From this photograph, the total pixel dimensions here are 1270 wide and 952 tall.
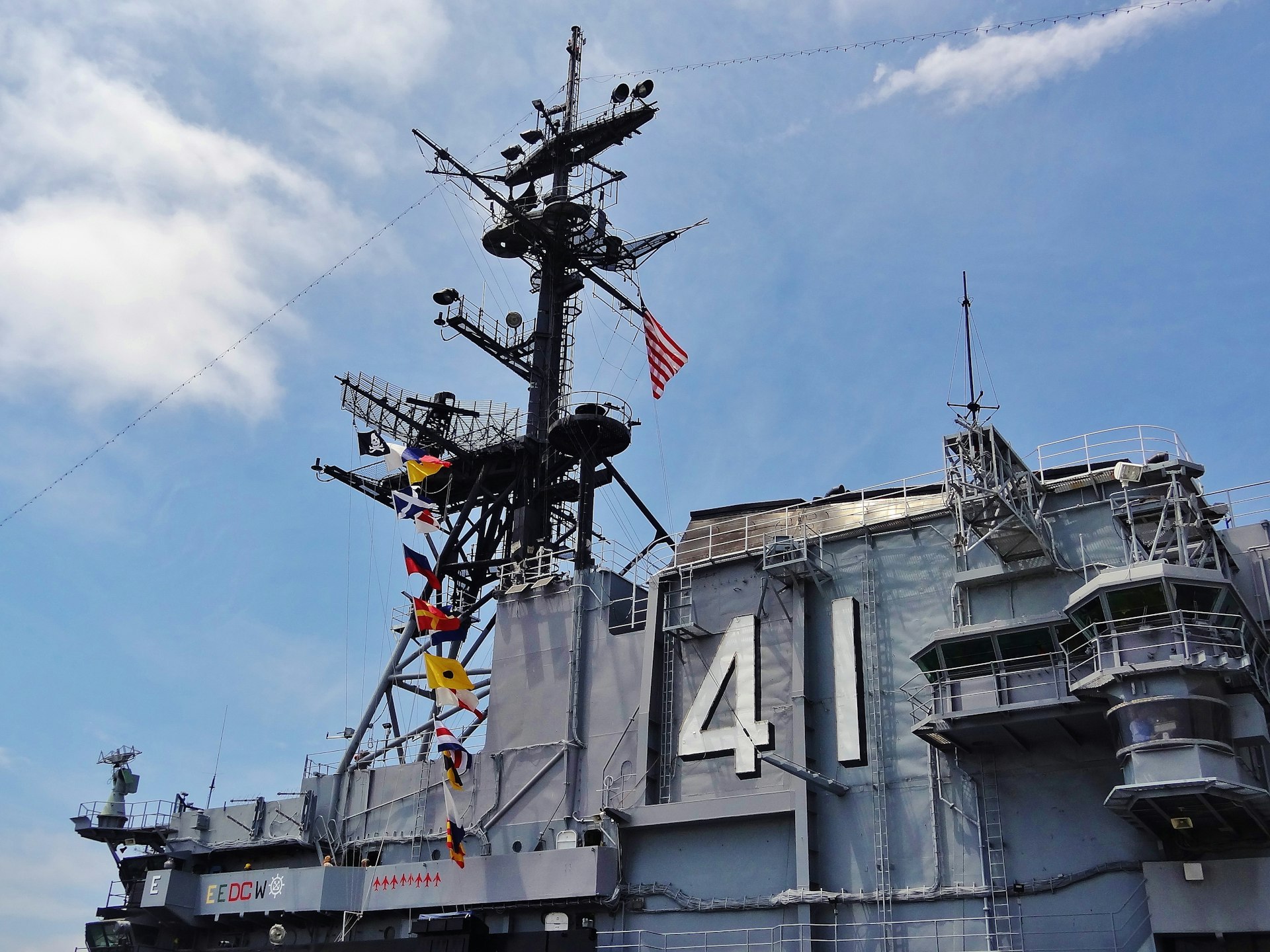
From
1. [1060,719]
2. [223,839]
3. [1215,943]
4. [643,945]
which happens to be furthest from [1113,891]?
[223,839]

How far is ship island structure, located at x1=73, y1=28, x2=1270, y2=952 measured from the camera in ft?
59.6

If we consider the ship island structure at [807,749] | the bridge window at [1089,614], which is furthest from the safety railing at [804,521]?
the bridge window at [1089,614]

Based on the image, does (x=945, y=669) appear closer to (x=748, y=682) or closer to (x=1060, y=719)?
(x=1060, y=719)

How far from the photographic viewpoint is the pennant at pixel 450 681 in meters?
25.7

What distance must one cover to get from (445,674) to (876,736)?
967 centimetres

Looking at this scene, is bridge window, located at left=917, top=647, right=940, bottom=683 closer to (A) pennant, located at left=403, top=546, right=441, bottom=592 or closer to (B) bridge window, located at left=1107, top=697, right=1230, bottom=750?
(B) bridge window, located at left=1107, top=697, right=1230, bottom=750

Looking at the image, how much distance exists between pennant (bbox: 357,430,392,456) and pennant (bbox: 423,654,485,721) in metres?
10.2

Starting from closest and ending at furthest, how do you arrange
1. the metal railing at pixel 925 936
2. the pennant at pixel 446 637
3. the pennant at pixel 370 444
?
the metal railing at pixel 925 936 < the pennant at pixel 446 637 < the pennant at pixel 370 444

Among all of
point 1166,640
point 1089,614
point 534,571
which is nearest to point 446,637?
point 534,571

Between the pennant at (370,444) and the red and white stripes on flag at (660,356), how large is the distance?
8.80m

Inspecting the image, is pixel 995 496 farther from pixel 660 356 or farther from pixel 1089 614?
pixel 660 356

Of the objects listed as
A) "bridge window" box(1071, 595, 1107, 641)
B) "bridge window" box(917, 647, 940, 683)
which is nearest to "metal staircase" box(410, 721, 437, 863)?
"bridge window" box(917, 647, 940, 683)

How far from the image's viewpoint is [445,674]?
25781mm

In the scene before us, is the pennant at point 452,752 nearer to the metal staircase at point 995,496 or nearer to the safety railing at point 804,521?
the safety railing at point 804,521
